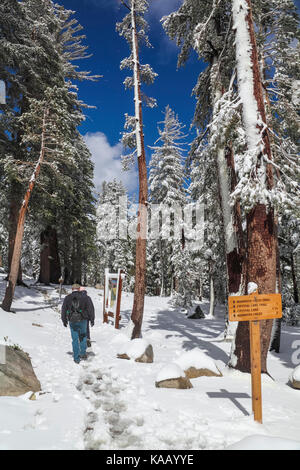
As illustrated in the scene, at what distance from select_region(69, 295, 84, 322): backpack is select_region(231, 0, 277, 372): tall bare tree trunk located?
3.91 meters

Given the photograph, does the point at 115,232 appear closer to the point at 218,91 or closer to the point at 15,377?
the point at 218,91

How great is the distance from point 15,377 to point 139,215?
684cm

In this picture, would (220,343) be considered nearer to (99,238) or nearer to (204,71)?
(204,71)

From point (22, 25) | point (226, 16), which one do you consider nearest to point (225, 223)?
point (226, 16)

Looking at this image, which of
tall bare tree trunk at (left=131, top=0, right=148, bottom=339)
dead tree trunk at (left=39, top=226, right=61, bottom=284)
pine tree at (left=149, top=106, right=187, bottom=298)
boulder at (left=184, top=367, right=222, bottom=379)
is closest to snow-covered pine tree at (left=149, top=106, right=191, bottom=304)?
pine tree at (left=149, top=106, right=187, bottom=298)

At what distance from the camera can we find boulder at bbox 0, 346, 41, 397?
14.4 ft

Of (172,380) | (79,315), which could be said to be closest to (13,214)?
(79,315)

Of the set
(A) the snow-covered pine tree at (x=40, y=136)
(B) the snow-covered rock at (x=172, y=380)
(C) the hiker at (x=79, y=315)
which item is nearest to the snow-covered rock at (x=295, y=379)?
(B) the snow-covered rock at (x=172, y=380)

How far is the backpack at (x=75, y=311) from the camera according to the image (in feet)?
24.0

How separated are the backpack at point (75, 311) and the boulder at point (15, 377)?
80.8 inches

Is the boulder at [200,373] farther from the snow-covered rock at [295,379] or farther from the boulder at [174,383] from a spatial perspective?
the snow-covered rock at [295,379]

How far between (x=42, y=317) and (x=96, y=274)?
120 feet

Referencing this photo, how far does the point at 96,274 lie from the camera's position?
160 feet
